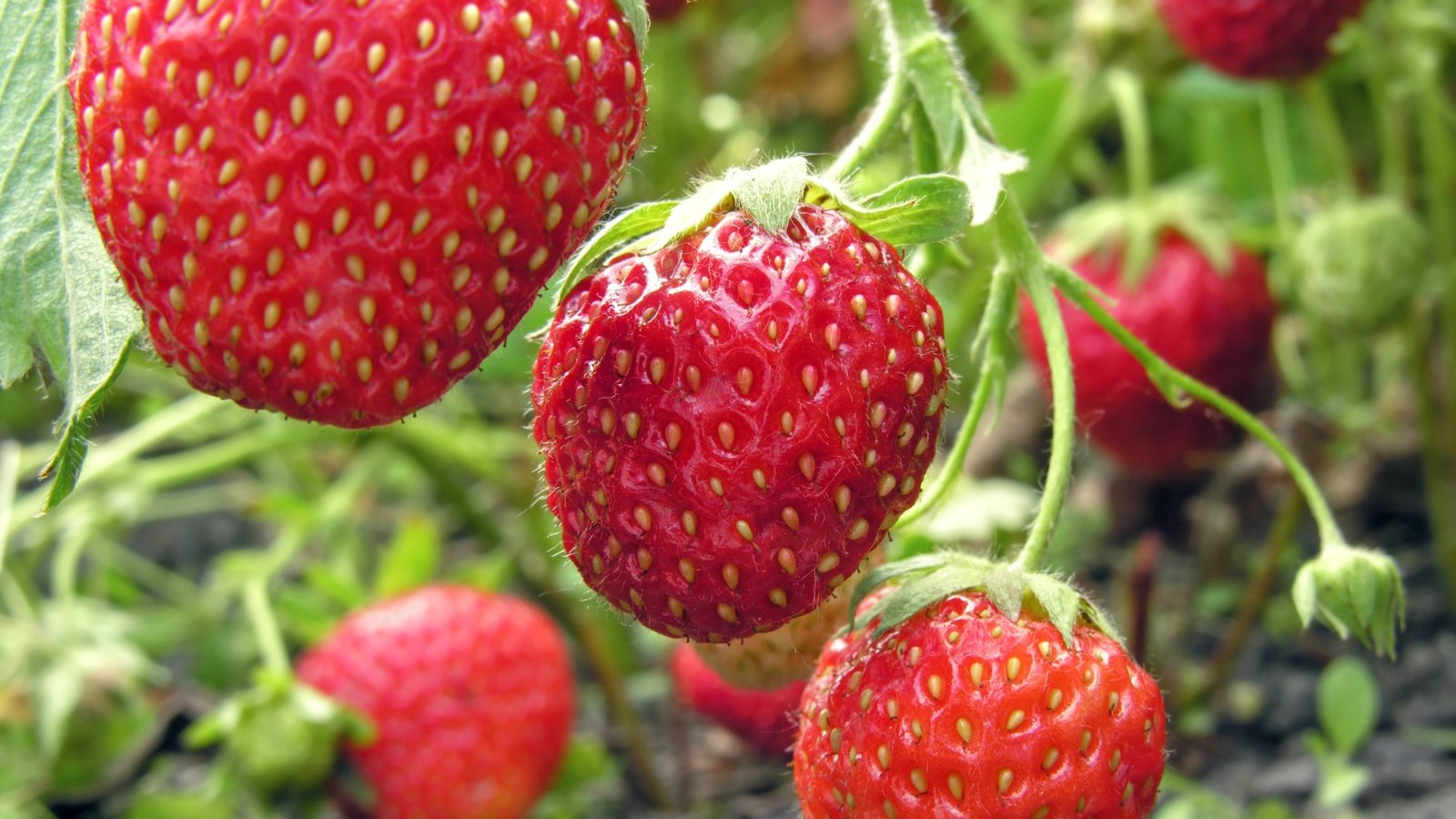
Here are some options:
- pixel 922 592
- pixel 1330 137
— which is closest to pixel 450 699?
pixel 922 592

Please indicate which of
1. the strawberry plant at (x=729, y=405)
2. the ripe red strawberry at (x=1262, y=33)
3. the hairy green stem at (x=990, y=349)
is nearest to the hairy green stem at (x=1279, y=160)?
the strawberry plant at (x=729, y=405)

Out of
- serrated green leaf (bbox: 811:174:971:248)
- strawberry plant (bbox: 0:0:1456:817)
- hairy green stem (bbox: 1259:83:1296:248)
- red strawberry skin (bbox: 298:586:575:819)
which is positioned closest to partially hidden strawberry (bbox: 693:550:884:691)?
strawberry plant (bbox: 0:0:1456:817)

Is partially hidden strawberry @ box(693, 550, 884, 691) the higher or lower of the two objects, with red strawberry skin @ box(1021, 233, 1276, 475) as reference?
higher

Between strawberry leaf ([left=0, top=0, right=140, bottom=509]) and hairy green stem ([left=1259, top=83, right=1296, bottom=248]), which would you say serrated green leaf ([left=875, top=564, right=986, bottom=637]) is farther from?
hairy green stem ([left=1259, top=83, right=1296, bottom=248])

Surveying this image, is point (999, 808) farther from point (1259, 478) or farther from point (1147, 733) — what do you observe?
point (1259, 478)

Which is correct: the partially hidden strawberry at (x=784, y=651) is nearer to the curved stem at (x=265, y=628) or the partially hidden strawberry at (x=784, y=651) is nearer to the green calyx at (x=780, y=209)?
the green calyx at (x=780, y=209)
